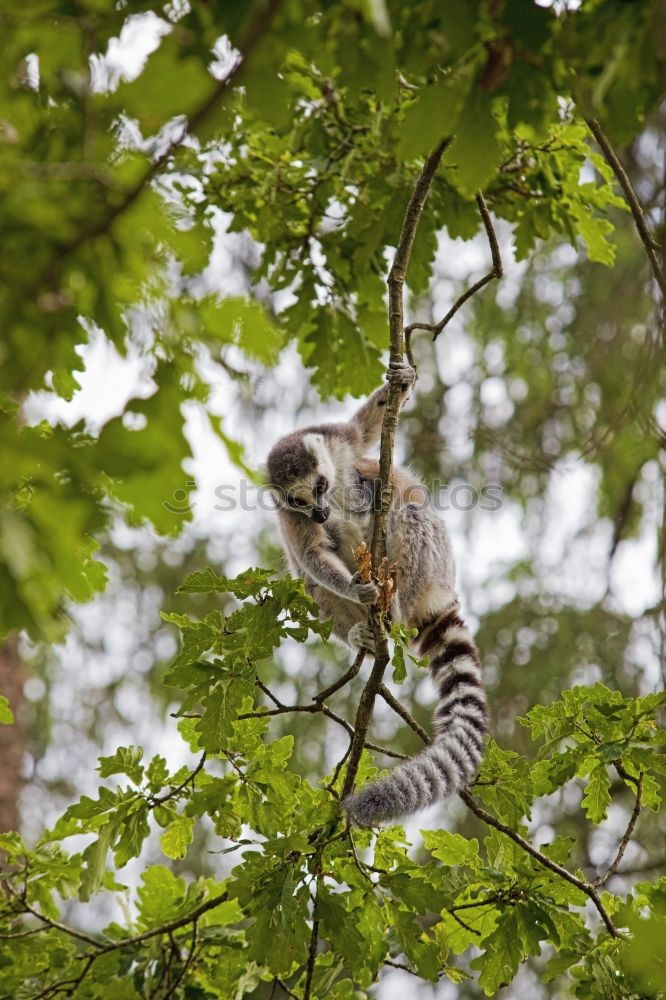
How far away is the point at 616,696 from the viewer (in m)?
3.54

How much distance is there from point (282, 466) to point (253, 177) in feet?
6.17

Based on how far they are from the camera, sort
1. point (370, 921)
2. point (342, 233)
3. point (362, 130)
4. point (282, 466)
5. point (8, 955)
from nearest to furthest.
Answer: point (370, 921) < point (8, 955) < point (362, 130) < point (342, 233) < point (282, 466)

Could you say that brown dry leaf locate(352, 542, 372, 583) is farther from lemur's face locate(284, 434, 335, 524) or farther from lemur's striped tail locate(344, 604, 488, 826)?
lemur's face locate(284, 434, 335, 524)

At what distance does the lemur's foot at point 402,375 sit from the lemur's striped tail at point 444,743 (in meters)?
1.53

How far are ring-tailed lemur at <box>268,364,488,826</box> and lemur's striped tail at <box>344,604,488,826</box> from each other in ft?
0.04

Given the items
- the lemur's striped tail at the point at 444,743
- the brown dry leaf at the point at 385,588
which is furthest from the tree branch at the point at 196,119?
the brown dry leaf at the point at 385,588

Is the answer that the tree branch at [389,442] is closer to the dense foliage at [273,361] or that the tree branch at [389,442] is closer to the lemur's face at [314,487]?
the dense foliage at [273,361]

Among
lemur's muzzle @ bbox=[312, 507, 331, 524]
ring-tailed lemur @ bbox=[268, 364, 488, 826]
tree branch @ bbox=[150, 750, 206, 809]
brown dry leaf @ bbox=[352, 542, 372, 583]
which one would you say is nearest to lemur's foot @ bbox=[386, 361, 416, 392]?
ring-tailed lemur @ bbox=[268, 364, 488, 826]

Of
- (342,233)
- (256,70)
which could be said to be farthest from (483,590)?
(256,70)

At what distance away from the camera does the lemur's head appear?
605 cm

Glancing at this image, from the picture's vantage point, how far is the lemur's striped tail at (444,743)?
3.63m

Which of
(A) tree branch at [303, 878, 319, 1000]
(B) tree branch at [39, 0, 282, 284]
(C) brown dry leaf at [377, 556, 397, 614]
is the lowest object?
(A) tree branch at [303, 878, 319, 1000]

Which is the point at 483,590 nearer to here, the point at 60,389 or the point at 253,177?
the point at 253,177

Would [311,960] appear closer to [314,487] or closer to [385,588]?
[385,588]
